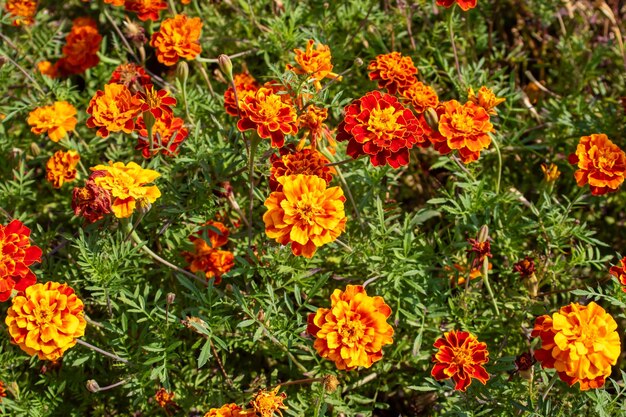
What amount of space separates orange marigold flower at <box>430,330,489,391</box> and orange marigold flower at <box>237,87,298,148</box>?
738 millimetres

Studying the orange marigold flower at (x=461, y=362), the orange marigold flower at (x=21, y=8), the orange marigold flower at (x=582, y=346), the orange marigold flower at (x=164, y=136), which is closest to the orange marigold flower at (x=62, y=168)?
the orange marigold flower at (x=164, y=136)

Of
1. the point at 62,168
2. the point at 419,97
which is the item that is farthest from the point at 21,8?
the point at 419,97

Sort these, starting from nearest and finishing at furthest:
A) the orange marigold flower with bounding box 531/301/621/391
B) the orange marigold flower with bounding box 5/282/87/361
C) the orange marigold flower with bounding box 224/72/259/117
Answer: the orange marigold flower with bounding box 531/301/621/391, the orange marigold flower with bounding box 5/282/87/361, the orange marigold flower with bounding box 224/72/259/117

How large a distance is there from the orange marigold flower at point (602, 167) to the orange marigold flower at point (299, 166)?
2.71 ft

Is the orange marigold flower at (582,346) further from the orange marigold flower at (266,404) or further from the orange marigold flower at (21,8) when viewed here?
the orange marigold flower at (21,8)

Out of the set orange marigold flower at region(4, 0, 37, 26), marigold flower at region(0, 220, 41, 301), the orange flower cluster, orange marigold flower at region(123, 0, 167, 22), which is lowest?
the orange flower cluster

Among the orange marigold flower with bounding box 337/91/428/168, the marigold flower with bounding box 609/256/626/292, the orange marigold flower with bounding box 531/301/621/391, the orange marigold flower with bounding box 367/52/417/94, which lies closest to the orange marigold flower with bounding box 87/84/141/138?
the orange marigold flower with bounding box 337/91/428/168

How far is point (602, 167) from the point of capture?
7.17ft

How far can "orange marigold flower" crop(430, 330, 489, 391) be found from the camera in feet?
6.18

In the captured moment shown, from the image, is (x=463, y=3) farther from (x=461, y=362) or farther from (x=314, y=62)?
(x=461, y=362)

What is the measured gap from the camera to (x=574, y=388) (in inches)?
82.7

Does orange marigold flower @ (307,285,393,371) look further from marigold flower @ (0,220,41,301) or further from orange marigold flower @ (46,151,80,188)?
orange marigold flower @ (46,151,80,188)

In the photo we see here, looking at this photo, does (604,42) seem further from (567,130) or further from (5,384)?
(5,384)

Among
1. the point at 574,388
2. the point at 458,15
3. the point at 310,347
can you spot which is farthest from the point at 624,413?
the point at 458,15
